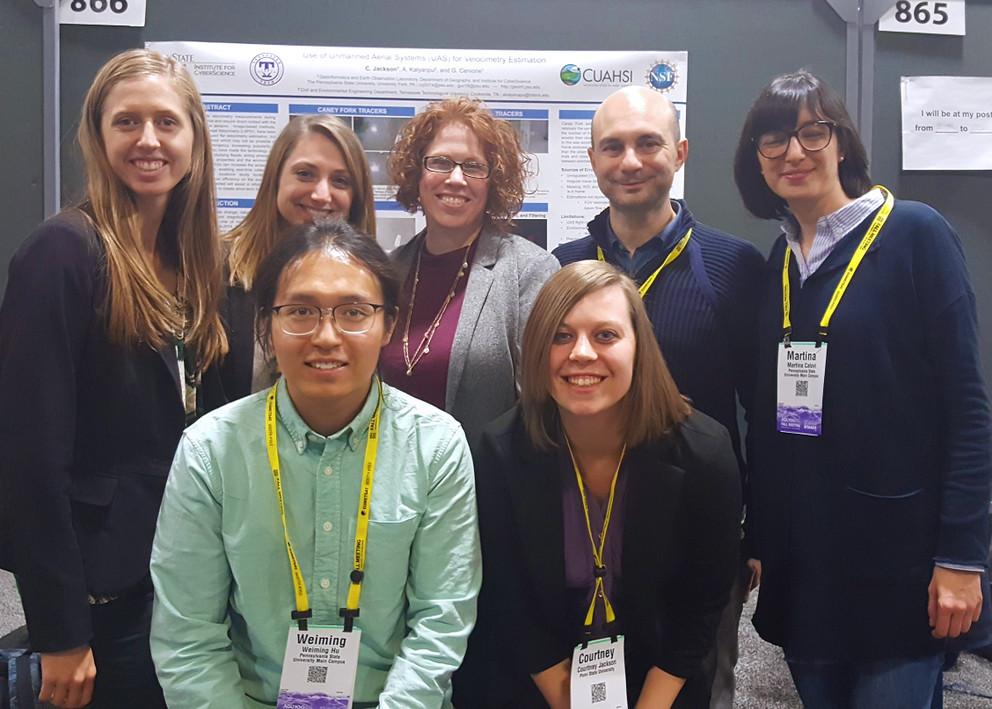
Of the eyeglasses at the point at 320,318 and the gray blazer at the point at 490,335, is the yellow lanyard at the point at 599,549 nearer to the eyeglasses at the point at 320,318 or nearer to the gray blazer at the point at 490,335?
the gray blazer at the point at 490,335

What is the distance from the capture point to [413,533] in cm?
145

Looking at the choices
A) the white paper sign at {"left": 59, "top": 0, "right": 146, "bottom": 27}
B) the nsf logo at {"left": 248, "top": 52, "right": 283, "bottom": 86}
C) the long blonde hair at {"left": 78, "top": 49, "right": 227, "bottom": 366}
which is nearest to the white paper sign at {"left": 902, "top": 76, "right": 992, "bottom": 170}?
the nsf logo at {"left": 248, "top": 52, "right": 283, "bottom": 86}

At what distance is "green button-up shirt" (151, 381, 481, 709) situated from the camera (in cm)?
138

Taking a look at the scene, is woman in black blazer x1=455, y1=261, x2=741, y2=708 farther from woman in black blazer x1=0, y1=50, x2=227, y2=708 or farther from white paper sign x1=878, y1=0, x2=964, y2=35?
white paper sign x1=878, y1=0, x2=964, y2=35

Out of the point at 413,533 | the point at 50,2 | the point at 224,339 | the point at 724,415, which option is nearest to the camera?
the point at 413,533

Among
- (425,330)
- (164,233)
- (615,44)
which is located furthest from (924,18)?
(164,233)

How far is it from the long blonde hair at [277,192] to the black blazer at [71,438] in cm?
47

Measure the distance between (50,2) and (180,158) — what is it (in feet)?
5.70

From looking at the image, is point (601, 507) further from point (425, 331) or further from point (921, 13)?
point (921, 13)

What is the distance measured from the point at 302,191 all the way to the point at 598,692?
4.29ft

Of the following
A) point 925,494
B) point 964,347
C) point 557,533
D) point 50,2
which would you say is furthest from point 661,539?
point 50,2

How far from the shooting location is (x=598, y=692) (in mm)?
1544

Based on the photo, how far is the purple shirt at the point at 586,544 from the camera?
1.57m

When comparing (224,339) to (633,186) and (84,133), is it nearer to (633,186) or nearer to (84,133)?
(84,133)
